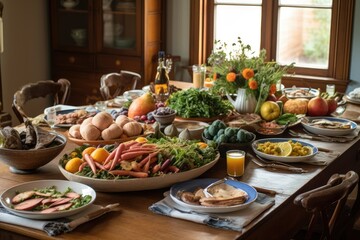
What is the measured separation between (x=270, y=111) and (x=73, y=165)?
50.9 inches

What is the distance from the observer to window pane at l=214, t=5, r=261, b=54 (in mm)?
5109

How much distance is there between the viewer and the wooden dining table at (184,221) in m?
1.90

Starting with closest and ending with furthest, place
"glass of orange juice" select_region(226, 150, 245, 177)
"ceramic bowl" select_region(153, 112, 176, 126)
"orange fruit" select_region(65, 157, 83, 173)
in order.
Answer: "orange fruit" select_region(65, 157, 83, 173) → "glass of orange juice" select_region(226, 150, 245, 177) → "ceramic bowl" select_region(153, 112, 176, 126)

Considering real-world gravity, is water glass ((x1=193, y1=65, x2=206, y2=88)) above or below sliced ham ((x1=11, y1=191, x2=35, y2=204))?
above

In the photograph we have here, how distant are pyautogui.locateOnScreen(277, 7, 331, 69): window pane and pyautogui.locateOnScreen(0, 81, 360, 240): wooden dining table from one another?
7.13ft

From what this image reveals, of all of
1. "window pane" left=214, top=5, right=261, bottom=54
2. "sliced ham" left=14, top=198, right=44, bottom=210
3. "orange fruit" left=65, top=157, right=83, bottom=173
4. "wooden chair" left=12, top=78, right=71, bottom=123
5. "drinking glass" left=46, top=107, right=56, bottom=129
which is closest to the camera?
"sliced ham" left=14, top=198, right=44, bottom=210

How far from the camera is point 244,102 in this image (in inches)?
133

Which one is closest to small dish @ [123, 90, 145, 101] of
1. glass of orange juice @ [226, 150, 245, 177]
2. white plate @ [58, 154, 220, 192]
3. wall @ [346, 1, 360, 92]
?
glass of orange juice @ [226, 150, 245, 177]

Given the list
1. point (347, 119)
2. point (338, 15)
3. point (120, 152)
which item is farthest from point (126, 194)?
point (338, 15)

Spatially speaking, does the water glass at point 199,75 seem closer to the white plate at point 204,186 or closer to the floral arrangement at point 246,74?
the floral arrangement at point 246,74

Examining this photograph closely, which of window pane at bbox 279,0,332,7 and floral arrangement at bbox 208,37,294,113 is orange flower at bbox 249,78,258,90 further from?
window pane at bbox 279,0,332,7

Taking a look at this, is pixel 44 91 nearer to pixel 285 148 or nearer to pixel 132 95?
pixel 132 95

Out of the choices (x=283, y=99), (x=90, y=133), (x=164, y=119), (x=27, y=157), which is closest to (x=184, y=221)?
(x=27, y=157)

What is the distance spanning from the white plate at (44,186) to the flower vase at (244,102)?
1417 millimetres
